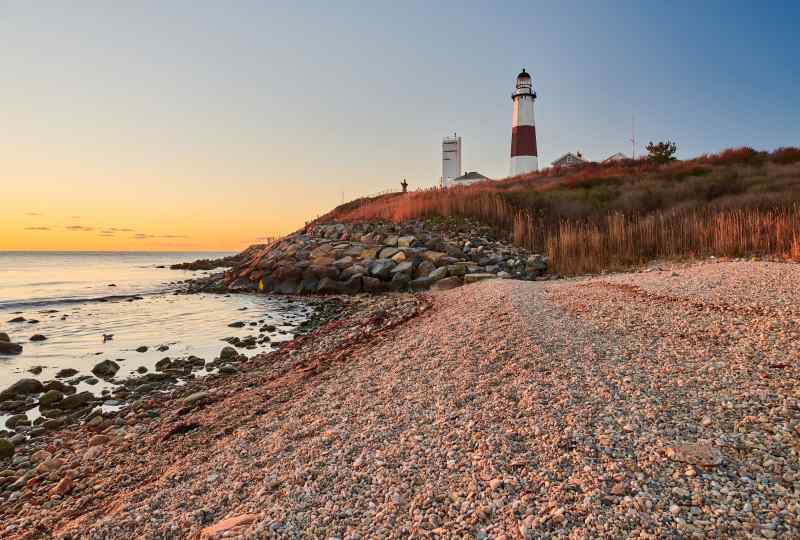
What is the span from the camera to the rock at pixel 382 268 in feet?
47.4

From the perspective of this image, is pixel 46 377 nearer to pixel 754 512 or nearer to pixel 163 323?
pixel 163 323

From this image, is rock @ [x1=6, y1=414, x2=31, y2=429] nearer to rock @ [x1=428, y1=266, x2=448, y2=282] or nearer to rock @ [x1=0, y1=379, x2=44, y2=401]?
rock @ [x1=0, y1=379, x2=44, y2=401]

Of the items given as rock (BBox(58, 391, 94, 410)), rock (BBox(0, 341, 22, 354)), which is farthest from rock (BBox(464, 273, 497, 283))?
rock (BBox(0, 341, 22, 354))

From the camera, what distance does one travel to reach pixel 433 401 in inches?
154

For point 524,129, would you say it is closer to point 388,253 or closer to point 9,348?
point 388,253

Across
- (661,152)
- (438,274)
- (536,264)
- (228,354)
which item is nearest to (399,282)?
(438,274)

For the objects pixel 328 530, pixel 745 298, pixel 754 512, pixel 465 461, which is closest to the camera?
pixel 754 512

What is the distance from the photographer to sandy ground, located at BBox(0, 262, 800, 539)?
229cm

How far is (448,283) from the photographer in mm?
12344

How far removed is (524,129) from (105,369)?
126 ft

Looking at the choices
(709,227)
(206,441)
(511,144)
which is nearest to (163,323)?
(206,441)

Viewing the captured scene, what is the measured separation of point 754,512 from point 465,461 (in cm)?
146

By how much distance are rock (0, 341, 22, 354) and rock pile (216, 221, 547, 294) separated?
8.08m

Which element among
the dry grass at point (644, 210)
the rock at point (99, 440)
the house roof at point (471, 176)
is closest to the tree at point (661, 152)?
the dry grass at point (644, 210)
